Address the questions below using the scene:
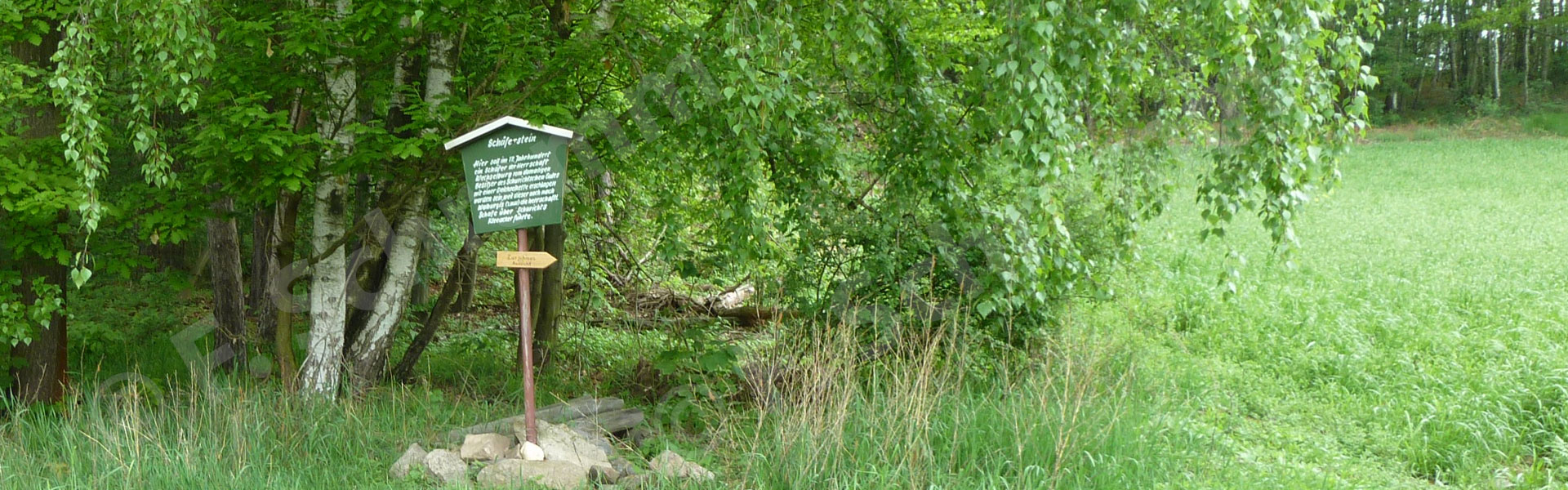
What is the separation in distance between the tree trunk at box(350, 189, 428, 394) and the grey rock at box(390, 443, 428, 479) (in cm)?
208

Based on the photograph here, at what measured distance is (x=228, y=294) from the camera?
8.05m

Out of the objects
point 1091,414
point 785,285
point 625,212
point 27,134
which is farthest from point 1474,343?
point 27,134

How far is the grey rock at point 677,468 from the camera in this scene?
4.53 m

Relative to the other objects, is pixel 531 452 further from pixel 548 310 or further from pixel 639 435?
pixel 548 310

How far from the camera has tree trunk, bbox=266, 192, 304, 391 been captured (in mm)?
6848

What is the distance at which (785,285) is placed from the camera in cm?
664

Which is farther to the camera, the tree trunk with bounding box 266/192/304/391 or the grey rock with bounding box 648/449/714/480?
the tree trunk with bounding box 266/192/304/391

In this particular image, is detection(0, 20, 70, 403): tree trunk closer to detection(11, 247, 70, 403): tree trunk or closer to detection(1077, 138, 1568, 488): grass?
detection(11, 247, 70, 403): tree trunk

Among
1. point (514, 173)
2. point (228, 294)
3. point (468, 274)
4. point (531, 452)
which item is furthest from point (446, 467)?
point (228, 294)

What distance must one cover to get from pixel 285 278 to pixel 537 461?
11.6 ft

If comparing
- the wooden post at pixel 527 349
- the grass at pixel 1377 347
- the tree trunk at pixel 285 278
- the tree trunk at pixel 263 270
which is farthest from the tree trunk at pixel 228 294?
the grass at pixel 1377 347

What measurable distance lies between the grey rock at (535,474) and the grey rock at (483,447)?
0.22 meters

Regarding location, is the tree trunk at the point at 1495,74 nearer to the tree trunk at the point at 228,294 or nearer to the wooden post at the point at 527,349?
the tree trunk at the point at 228,294

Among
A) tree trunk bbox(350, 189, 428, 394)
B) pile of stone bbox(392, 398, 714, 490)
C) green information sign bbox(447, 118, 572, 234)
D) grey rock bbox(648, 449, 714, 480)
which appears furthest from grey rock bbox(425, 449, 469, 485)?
tree trunk bbox(350, 189, 428, 394)
